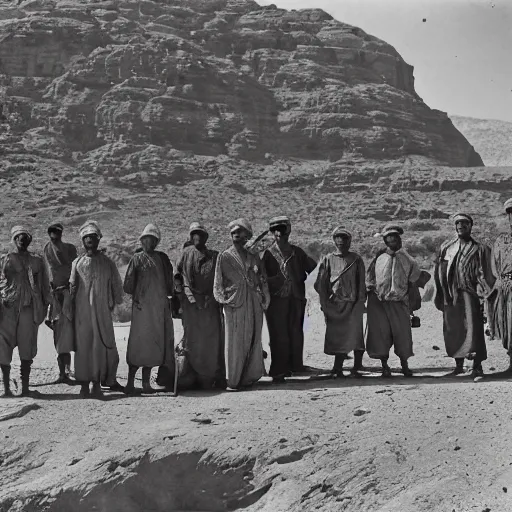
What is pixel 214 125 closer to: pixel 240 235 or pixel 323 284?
pixel 323 284

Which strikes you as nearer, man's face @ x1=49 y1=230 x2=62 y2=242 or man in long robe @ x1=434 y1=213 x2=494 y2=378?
man in long robe @ x1=434 y1=213 x2=494 y2=378

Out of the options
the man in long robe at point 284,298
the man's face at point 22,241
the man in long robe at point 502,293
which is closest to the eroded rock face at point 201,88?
the man's face at point 22,241

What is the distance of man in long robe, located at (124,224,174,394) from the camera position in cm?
958

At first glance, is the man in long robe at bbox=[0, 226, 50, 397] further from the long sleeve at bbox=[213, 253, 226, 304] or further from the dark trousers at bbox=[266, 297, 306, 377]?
the dark trousers at bbox=[266, 297, 306, 377]

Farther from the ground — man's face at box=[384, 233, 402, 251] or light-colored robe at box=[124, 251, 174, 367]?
man's face at box=[384, 233, 402, 251]

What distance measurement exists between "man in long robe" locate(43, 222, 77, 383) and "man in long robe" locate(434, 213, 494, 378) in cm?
338

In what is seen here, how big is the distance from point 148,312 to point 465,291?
2.82m

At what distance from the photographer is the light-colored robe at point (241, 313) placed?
30.8ft

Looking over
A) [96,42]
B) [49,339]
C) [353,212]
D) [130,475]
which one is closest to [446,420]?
[130,475]

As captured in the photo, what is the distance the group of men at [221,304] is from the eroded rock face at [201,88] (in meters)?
61.1

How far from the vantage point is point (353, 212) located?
63219 millimetres

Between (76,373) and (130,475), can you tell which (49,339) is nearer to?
(76,373)

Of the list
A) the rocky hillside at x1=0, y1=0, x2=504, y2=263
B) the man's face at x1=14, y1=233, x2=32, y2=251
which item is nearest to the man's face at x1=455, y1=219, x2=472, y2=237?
the man's face at x1=14, y1=233, x2=32, y2=251

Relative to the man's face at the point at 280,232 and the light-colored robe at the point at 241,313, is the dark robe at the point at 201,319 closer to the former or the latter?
the light-colored robe at the point at 241,313
